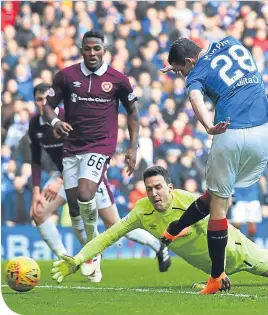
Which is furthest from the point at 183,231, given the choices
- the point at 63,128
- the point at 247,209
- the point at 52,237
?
A: the point at 247,209

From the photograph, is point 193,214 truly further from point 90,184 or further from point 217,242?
Result: point 90,184

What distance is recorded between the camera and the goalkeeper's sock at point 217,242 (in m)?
8.71

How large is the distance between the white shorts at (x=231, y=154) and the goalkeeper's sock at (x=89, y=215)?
2464 millimetres

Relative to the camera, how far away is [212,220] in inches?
344

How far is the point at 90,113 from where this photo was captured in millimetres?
11359

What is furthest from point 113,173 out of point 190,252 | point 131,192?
point 190,252

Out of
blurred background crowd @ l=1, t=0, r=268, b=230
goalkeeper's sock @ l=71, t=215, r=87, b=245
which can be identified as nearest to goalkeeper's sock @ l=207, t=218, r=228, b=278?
goalkeeper's sock @ l=71, t=215, r=87, b=245

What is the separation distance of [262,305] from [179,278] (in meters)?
3.71

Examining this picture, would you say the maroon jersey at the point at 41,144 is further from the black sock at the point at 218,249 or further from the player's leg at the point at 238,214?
the player's leg at the point at 238,214

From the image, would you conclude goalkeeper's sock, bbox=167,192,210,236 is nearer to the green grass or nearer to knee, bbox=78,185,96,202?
the green grass

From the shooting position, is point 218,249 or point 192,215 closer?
point 218,249

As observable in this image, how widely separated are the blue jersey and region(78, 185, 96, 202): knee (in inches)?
101

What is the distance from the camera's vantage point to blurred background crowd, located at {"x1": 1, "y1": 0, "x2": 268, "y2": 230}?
18.1 m

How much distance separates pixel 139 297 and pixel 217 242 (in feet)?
2.70
